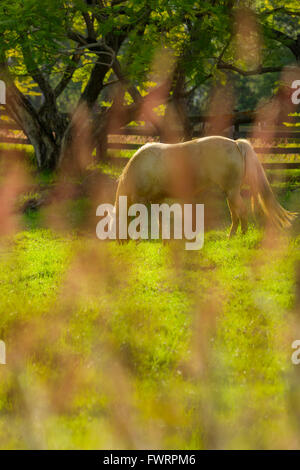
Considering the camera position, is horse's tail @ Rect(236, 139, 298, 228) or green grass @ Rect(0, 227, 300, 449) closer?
green grass @ Rect(0, 227, 300, 449)

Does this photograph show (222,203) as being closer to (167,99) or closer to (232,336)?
(167,99)

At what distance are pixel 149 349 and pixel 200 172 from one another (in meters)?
4.38

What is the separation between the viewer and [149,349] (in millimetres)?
4848

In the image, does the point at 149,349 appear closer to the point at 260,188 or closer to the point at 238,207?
the point at 238,207

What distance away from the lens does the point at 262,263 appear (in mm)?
7312

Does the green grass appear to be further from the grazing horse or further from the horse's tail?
the grazing horse

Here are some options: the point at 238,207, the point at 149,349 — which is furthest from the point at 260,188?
the point at 149,349

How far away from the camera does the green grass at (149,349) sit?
3.69 metres

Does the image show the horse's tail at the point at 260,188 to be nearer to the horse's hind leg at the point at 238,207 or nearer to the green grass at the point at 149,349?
the horse's hind leg at the point at 238,207

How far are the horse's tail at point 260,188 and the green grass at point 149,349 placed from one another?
2.58ft

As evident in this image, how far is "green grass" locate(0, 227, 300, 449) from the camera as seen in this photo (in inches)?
145

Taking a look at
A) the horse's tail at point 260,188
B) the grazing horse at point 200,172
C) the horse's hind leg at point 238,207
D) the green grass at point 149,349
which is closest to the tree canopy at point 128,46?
the grazing horse at point 200,172

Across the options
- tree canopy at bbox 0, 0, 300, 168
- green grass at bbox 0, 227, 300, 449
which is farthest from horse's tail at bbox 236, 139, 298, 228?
tree canopy at bbox 0, 0, 300, 168

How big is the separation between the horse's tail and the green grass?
79 centimetres
